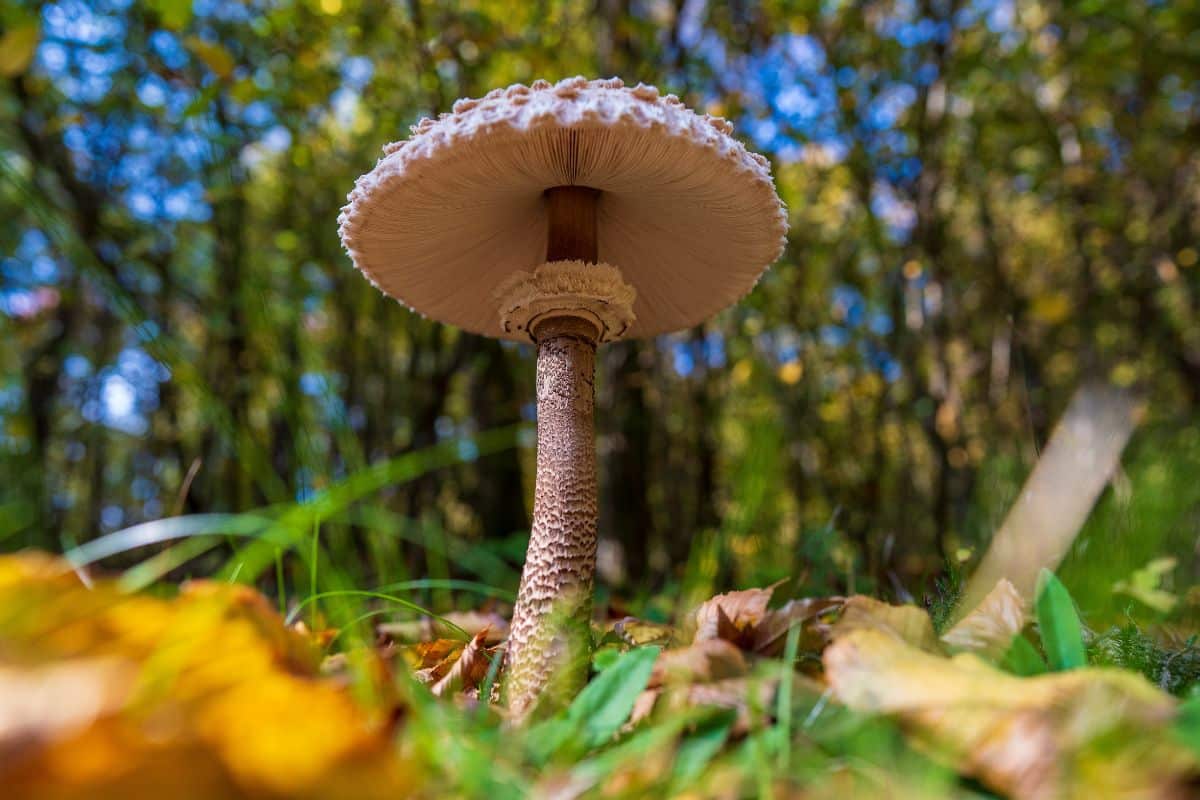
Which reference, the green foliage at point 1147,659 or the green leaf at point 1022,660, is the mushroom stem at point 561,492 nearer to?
the green leaf at point 1022,660

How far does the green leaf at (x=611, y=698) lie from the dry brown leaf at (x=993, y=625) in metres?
0.62

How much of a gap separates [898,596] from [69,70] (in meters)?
5.61

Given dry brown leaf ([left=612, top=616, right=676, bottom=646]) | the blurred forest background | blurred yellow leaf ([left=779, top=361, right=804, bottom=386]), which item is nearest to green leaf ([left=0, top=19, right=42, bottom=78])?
the blurred forest background

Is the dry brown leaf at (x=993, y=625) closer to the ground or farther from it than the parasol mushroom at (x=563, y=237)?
closer to the ground

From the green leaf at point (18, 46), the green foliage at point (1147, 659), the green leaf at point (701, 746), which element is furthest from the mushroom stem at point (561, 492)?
the green leaf at point (18, 46)

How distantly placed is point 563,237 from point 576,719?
1477 mm

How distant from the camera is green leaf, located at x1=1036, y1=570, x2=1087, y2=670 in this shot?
1306 millimetres

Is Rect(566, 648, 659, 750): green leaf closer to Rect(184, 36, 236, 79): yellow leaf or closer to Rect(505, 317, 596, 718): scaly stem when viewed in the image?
Rect(505, 317, 596, 718): scaly stem

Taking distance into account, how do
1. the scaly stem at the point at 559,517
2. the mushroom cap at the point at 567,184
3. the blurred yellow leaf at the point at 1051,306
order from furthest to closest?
1. the blurred yellow leaf at the point at 1051,306
2. the scaly stem at the point at 559,517
3. the mushroom cap at the point at 567,184

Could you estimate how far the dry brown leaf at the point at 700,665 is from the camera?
1.33 metres

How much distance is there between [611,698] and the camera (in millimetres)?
1247

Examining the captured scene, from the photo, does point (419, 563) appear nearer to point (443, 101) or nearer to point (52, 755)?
point (443, 101)

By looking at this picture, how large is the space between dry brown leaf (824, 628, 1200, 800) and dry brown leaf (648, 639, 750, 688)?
9.3 inches

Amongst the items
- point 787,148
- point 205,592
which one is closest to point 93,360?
point 787,148
